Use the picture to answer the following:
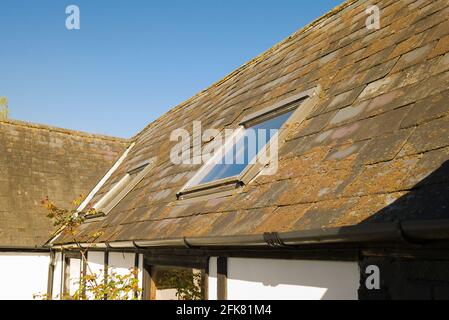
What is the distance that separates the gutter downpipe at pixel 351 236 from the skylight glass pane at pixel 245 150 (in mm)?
1223

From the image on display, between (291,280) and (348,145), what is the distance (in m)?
1.37

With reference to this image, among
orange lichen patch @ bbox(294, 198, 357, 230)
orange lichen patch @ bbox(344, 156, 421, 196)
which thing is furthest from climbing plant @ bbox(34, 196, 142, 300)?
orange lichen patch @ bbox(344, 156, 421, 196)

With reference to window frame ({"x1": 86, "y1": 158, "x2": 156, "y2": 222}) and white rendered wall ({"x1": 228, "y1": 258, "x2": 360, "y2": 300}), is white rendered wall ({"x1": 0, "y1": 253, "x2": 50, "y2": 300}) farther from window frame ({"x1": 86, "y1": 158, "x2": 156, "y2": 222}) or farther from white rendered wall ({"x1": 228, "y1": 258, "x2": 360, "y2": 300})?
white rendered wall ({"x1": 228, "y1": 258, "x2": 360, "y2": 300})

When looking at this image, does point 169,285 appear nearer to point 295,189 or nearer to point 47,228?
point 295,189

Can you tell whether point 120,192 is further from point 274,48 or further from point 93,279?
point 274,48

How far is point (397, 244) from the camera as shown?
279cm

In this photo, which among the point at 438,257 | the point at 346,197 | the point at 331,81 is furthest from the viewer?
the point at 331,81

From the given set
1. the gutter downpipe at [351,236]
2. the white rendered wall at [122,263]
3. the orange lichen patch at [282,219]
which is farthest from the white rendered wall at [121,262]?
the orange lichen patch at [282,219]

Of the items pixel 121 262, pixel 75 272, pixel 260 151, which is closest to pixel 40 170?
pixel 75 272

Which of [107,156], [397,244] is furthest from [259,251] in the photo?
[107,156]

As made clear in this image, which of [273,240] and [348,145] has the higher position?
[348,145]

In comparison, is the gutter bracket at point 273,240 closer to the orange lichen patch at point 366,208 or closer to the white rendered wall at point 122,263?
the orange lichen patch at point 366,208

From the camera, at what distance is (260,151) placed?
5.13 metres

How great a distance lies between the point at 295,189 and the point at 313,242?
91cm
